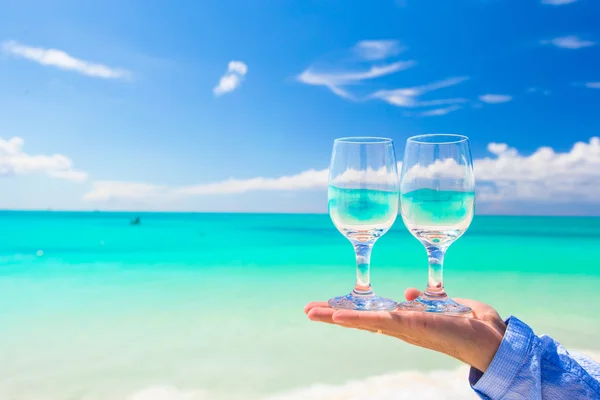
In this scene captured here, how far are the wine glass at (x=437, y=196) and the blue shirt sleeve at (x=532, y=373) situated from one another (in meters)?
0.20

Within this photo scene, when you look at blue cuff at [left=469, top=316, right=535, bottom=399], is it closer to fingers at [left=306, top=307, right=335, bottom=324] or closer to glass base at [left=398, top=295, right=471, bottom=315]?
glass base at [left=398, top=295, right=471, bottom=315]

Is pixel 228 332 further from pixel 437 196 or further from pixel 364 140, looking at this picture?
pixel 437 196

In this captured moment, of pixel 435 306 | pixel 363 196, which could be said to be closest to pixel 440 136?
pixel 363 196

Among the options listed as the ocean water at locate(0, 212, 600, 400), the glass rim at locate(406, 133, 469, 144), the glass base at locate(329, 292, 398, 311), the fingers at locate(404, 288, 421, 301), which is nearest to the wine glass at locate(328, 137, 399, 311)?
the glass base at locate(329, 292, 398, 311)

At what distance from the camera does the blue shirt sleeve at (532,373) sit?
4.38 ft

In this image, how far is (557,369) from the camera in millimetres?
1358

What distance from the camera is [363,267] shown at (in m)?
1.62

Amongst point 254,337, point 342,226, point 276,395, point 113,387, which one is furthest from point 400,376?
point 342,226

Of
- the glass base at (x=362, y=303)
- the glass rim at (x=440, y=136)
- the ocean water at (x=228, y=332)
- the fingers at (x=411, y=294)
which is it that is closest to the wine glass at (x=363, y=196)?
the glass base at (x=362, y=303)

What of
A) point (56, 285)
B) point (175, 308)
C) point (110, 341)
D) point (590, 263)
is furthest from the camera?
point (590, 263)

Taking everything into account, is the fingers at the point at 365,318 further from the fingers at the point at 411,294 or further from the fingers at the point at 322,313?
the fingers at the point at 411,294

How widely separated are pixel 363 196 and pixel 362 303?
14.0 inches

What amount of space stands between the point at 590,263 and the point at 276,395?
15.7 m

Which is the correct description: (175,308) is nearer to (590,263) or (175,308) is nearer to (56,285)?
(56,285)
